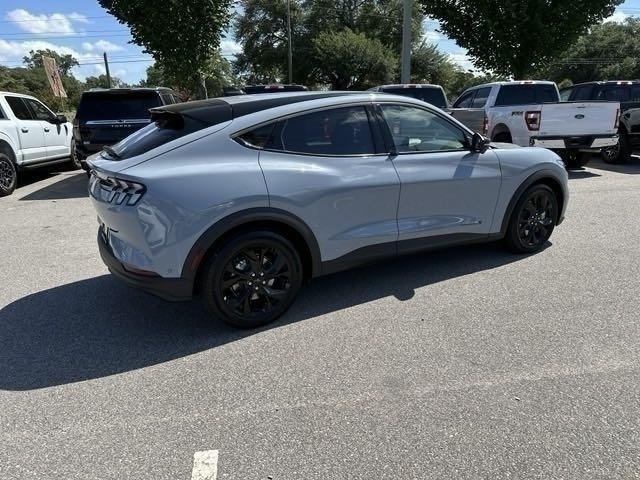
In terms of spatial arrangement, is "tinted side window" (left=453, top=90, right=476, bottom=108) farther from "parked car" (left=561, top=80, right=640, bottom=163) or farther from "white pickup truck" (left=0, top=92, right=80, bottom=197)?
"white pickup truck" (left=0, top=92, right=80, bottom=197)

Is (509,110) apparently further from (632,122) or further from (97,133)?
(97,133)

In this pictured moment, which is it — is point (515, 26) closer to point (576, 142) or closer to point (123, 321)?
point (576, 142)

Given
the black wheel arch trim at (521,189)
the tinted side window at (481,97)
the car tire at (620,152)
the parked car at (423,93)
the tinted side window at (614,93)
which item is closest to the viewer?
the black wheel arch trim at (521,189)

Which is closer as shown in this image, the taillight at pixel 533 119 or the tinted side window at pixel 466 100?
the taillight at pixel 533 119

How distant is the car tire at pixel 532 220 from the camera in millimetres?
5031

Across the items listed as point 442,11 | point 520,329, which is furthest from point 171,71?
point 520,329

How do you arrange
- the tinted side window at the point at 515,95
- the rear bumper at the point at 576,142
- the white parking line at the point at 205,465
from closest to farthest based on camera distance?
1. the white parking line at the point at 205,465
2. the rear bumper at the point at 576,142
3. the tinted side window at the point at 515,95

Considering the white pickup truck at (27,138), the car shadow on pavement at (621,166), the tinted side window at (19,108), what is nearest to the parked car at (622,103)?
the car shadow on pavement at (621,166)

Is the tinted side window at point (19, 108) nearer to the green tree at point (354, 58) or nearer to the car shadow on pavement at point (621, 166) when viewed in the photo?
the car shadow on pavement at point (621, 166)

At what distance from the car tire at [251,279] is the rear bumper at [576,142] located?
7254 mm

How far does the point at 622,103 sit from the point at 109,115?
39.0 feet

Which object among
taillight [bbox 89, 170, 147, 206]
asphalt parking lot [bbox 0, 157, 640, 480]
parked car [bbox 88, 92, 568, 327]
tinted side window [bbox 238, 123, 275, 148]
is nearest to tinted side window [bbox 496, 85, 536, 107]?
asphalt parking lot [bbox 0, 157, 640, 480]

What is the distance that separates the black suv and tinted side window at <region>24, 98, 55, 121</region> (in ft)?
5.99

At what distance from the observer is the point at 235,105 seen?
3.81m
